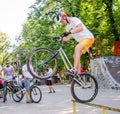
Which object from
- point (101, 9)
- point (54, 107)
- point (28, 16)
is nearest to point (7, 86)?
point (54, 107)

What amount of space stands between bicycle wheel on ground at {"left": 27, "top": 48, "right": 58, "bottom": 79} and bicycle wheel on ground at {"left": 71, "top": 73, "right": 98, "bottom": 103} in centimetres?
54

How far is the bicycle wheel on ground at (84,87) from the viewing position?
7.55 m

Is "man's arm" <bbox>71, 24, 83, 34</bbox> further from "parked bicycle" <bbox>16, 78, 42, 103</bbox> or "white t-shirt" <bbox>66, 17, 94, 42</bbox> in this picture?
"parked bicycle" <bbox>16, 78, 42, 103</bbox>

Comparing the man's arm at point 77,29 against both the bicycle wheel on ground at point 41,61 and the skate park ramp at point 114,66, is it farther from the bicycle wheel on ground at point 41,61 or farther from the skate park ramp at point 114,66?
the skate park ramp at point 114,66

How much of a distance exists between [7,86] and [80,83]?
11936 millimetres

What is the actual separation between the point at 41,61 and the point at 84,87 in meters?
0.99

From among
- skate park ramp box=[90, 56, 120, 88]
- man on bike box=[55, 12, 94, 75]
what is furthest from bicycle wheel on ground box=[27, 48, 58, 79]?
skate park ramp box=[90, 56, 120, 88]

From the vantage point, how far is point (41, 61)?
Result: 745 cm

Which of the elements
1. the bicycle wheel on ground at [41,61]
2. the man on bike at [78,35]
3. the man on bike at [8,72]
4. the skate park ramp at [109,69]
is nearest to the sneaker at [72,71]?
the man on bike at [78,35]

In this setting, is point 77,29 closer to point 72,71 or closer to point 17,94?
point 72,71

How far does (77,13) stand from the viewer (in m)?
29.5

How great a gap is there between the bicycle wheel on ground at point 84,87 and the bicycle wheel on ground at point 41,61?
1.76ft

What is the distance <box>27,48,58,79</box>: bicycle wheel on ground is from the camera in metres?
7.32

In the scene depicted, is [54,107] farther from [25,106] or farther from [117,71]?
[117,71]
